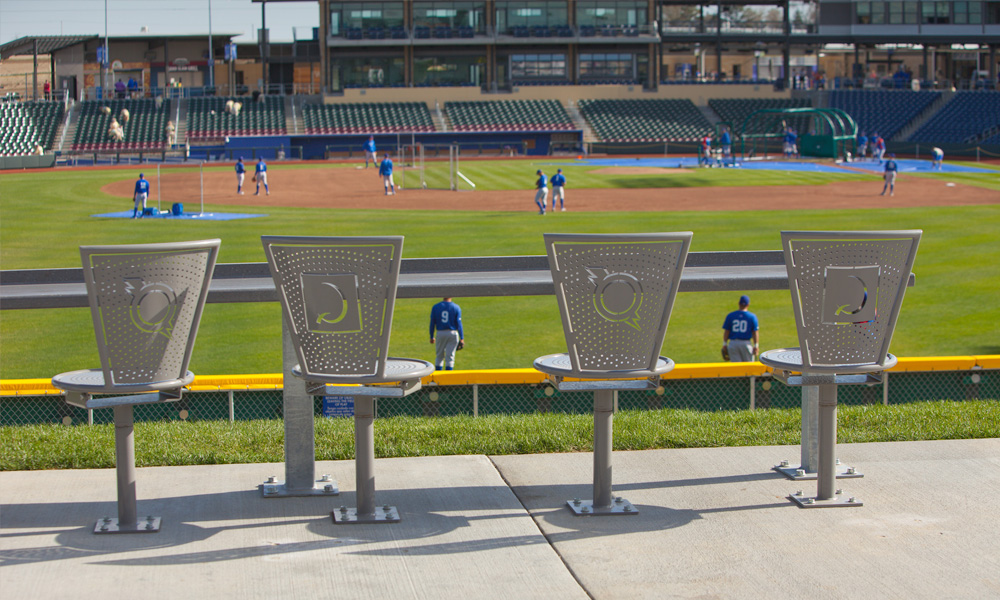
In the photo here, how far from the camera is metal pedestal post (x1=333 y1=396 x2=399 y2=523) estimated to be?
5391 millimetres

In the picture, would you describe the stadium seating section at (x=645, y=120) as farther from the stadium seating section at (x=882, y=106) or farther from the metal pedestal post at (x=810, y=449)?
the metal pedestal post at (x=810, y=449)

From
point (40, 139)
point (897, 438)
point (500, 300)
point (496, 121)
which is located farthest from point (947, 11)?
point (897, 438)

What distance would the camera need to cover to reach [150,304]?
16.7 feet

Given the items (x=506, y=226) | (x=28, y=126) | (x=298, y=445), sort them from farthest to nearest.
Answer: (x=28, y=126) → (x=506, y=226) → (x=298, y=445)

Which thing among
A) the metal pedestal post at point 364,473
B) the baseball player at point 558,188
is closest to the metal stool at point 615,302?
the metal pedestal post at point 364,473

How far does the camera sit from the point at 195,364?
16828 mm

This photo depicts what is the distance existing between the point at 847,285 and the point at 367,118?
223 feet

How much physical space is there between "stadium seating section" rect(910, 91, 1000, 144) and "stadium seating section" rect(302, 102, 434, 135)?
31.9 metres

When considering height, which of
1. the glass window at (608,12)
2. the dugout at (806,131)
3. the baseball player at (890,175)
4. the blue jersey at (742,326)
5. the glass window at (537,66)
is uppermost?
the glass window at (608,12)

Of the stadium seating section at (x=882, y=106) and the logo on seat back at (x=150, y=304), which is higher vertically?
the stadium seating section at (x=882, y=106)

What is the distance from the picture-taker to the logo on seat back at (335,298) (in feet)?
16.8

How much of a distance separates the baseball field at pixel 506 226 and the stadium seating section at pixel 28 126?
19.0ft

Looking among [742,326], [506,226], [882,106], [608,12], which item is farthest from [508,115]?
[742,326]

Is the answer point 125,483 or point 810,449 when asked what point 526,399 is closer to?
point 810,449
